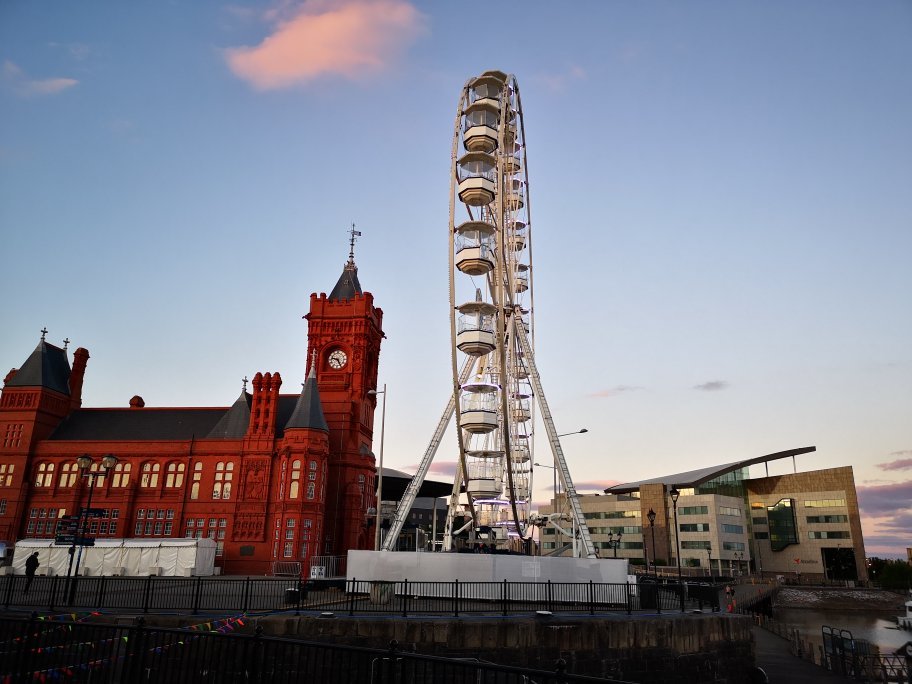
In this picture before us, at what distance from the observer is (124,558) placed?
4844cm

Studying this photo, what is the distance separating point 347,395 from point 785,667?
143 ft

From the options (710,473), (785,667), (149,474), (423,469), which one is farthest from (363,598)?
(710,473)

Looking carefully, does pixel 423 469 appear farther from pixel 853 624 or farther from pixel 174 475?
pixel 853 624

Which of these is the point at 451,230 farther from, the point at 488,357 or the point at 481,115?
the point at 488,357

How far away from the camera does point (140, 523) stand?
62.6 meters

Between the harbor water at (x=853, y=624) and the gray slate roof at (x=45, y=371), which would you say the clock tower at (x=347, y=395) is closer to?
the gray slate roof at (x=45, y=371)

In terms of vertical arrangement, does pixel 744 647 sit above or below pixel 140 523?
below

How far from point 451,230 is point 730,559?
85.5m

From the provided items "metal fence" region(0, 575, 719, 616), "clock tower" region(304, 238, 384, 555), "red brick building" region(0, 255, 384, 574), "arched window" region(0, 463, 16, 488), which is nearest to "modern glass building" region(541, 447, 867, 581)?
"clock tower" region(304, 238, 384, 555)

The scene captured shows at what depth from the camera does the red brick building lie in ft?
194

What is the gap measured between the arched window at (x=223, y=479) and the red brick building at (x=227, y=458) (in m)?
0.09

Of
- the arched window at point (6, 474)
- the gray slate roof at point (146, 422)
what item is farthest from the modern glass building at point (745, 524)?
the arched window at point (6, 474)

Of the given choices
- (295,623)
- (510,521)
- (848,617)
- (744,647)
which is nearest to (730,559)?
(848,617)

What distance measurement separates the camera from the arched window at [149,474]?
63750 millimetres
